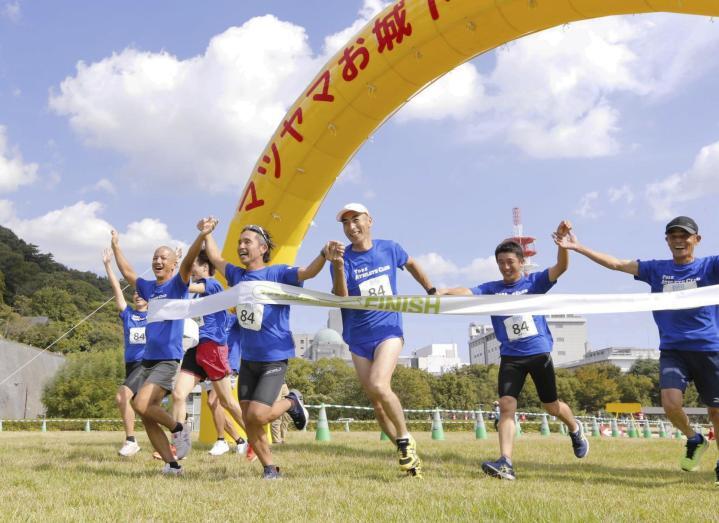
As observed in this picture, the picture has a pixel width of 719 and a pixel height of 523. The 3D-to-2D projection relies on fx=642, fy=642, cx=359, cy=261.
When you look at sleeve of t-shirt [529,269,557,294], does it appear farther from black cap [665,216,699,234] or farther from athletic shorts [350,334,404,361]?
athletic shorts [350,334,404,361]

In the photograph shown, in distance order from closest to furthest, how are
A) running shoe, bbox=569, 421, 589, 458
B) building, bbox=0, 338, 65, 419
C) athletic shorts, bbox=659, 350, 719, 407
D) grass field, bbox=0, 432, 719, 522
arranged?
grass field, bbox=0, 432, 719, 522 → athletic shorts, bbox=659, 350, 719, 407 → running shoe, bbox=569, 421, 589, 458 → building, bbox=0, 338, 65, 419

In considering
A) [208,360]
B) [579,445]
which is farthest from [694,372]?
[208,360]

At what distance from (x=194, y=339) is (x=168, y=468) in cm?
222

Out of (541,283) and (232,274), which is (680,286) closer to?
(541,283)

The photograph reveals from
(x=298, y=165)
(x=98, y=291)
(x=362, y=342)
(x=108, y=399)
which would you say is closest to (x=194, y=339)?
(x=362, y=342)

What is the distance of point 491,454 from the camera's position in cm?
774

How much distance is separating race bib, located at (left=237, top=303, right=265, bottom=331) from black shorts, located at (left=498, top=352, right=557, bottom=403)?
7.60 feet

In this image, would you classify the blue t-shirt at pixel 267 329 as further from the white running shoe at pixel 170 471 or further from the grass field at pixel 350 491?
the white running shoe at pixel 170 471

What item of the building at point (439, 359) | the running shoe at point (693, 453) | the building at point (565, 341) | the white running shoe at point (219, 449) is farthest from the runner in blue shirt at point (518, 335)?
the building at point (439, 359)

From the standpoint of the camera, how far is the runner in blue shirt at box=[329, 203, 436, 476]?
546 centimetres

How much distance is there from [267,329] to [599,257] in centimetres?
307

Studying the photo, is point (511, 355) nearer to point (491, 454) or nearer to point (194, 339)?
point (491, 454)

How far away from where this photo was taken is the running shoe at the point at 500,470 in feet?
17.5

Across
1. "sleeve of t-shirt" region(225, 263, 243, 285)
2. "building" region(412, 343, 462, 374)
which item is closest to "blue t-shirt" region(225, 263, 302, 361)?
"sleeve of t-shirt" region(225, 263, 243, 285)
